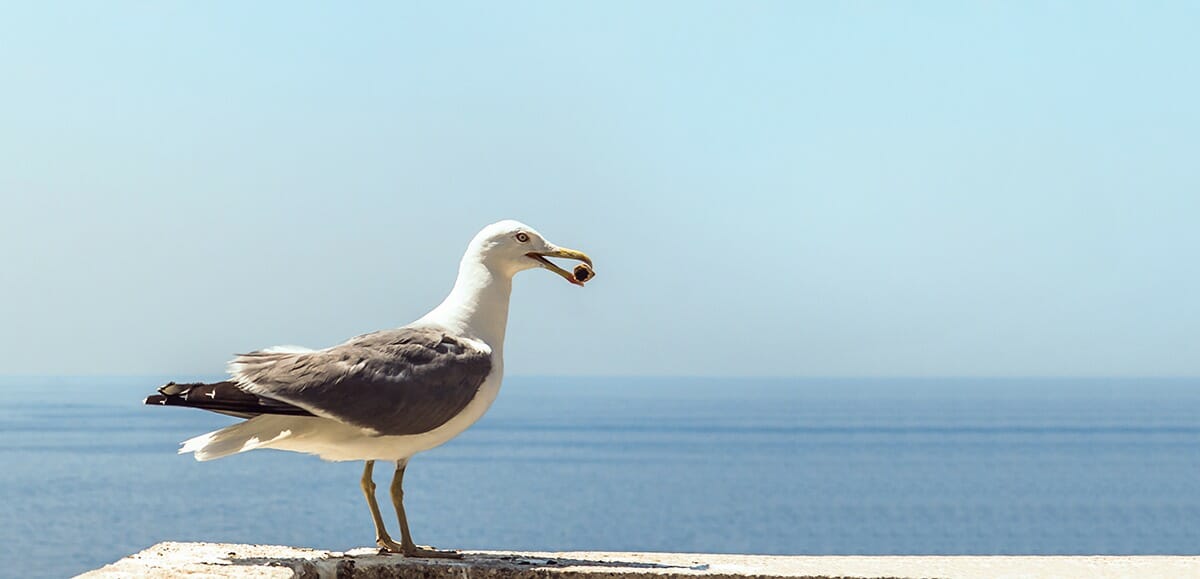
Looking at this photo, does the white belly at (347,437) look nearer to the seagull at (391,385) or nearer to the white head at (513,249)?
the seagull at (391,385)

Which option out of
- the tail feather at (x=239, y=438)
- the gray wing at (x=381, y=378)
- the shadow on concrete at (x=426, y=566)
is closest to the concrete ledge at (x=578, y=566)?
the shadow on concrete at (x=426, y=566)

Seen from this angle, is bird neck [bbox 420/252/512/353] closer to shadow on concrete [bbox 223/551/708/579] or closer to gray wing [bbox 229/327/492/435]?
gray wing [bbox 229/327/492/435]

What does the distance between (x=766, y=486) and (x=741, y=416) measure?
246 ft

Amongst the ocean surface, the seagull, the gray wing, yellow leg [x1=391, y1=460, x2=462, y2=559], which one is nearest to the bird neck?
the seagull

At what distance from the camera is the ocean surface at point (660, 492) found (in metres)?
54.4

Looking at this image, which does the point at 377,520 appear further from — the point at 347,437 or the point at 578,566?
the point at 578,566

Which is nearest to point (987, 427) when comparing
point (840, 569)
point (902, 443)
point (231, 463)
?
point (902, 443)

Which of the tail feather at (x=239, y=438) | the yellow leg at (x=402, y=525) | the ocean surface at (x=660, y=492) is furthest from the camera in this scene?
the ocean surface at (x=660, y=492)

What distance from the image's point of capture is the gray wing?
17.9 ft

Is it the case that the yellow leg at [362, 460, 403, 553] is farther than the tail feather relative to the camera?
Yes

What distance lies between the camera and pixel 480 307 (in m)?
5.95

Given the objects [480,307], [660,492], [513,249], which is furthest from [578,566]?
[660,492]

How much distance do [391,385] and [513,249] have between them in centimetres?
82

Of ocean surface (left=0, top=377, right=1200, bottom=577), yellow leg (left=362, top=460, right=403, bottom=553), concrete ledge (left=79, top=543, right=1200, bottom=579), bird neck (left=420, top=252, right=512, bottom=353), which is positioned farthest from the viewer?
ocean surface (left=0, top=377, right=1200, bottom=577)
